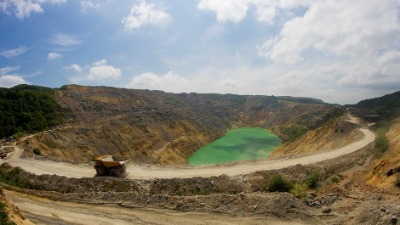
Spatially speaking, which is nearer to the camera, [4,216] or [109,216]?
[4,216]

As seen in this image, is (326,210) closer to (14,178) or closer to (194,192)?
(194,192)

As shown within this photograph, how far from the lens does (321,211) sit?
15.4m

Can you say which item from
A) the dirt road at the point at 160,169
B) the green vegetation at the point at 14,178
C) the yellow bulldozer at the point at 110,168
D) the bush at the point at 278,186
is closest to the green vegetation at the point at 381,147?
the dirt road at the point at 160,169

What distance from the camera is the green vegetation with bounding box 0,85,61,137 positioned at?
4541 centimetres

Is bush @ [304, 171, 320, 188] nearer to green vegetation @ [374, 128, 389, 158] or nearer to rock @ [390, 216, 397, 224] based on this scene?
green vegetation @ [374, 128, 389, 158]

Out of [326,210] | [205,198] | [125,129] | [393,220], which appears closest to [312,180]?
[326,210]

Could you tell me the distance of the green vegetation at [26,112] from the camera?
45.4 m

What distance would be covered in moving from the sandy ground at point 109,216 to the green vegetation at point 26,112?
29179 millimetres

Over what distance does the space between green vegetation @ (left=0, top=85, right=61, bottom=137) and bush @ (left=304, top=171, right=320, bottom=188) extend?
1487 inches

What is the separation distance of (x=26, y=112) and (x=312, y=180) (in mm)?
42726

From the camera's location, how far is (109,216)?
1744 cm

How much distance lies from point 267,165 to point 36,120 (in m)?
36.4

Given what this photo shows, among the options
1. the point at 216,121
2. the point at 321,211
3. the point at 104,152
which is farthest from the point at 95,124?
the point at 216,121

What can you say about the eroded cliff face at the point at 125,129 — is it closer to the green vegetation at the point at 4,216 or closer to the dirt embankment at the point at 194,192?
the dirt embankment at the point at 194,192
